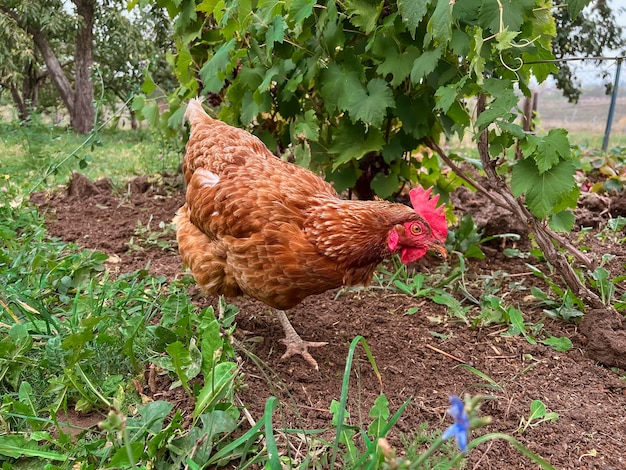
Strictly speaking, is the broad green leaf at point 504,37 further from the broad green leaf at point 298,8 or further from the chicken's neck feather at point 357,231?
the broad green leaf at point 298,8

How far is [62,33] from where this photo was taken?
1298 cm

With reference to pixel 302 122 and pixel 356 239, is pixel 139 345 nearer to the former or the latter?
pixel 356 239

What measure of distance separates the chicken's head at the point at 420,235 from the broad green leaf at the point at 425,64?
1.92 ft

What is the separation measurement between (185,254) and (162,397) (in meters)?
0.99

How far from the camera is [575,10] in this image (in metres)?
1.75

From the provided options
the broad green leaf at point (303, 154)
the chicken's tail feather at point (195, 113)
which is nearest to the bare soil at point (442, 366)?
the broad green leaf at point (303, 154)

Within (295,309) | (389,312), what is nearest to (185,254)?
(295,309)

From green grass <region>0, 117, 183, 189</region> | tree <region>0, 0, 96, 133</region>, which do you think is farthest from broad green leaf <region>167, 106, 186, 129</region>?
tree <region>0, 0, 96, 133</region>

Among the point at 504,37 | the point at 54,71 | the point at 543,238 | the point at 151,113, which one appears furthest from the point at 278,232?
the point at 54,71

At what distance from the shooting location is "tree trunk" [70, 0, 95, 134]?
41.8ft

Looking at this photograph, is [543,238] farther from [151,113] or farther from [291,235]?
[151,113]

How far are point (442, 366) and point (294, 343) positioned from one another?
27.8 inches

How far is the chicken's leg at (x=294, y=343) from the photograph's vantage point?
2249 millimetres

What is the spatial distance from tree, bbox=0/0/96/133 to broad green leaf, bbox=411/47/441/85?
9.54 m
